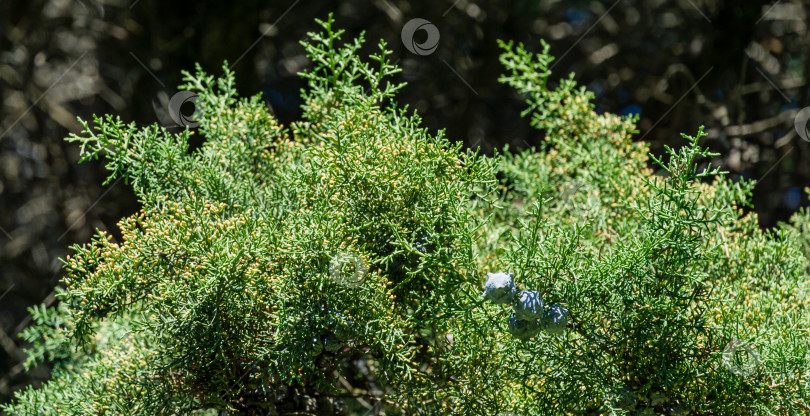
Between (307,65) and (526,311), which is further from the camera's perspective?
(307,65)

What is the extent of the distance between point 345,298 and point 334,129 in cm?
13

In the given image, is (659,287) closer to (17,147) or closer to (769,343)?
(769,343)

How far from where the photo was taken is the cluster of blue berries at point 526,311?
1.53ft

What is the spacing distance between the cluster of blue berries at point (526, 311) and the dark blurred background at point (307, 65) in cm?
103

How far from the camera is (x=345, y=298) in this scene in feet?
1.59

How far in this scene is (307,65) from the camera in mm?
1641

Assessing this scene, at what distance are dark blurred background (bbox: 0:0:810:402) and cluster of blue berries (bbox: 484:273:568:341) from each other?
3.38 ft

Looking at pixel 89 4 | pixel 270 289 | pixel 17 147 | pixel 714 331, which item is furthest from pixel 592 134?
pixel 17 147

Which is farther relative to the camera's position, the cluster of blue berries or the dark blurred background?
the dark blurred background

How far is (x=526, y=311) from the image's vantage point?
0.47 metres

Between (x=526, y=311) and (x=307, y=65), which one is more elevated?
(x=307, y=65)

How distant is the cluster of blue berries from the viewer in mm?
467

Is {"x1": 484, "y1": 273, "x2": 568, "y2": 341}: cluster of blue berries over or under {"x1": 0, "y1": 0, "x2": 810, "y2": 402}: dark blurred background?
under

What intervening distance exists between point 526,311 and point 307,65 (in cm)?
127
